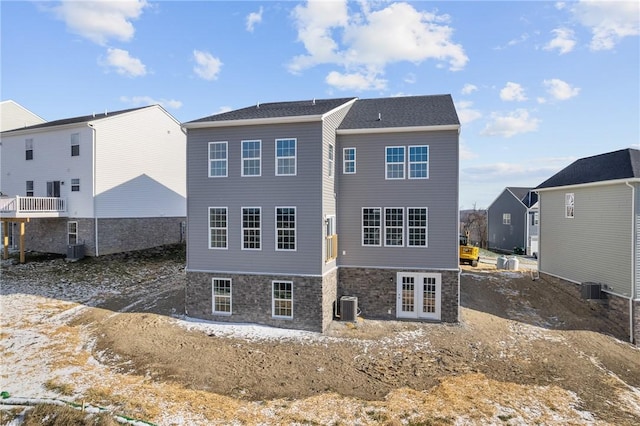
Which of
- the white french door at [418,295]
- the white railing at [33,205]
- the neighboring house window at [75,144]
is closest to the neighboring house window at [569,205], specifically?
the white french door at [418,295]

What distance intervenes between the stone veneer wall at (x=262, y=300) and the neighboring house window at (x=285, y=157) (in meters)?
3.83

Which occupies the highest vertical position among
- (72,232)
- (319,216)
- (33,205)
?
(33,205)

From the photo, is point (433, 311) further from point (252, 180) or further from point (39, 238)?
point (39, 238)

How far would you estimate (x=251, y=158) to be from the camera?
13539 millimetres

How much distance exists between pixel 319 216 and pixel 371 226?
266 cm

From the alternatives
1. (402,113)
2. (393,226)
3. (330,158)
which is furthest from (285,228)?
(402,113)

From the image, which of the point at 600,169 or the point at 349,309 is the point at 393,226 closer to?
the point at 349,309

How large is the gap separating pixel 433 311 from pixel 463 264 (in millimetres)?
11297

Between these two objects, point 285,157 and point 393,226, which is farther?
point 393,226

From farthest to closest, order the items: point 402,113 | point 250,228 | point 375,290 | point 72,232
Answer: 1. point 72,232
2. point 402,113
3. point 375,290
4. point 250,228

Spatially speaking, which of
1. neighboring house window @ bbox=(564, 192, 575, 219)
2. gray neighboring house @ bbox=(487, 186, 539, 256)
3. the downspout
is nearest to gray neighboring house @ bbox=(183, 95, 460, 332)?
the downspout

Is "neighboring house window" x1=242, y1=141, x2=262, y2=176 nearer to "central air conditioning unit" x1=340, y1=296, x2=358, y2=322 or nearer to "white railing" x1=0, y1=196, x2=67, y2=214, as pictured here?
"central air conditioning unit" x1=340, y1=296, x2=358, y2=322

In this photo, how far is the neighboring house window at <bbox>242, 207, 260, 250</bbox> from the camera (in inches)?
530

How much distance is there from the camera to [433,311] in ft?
45.4
